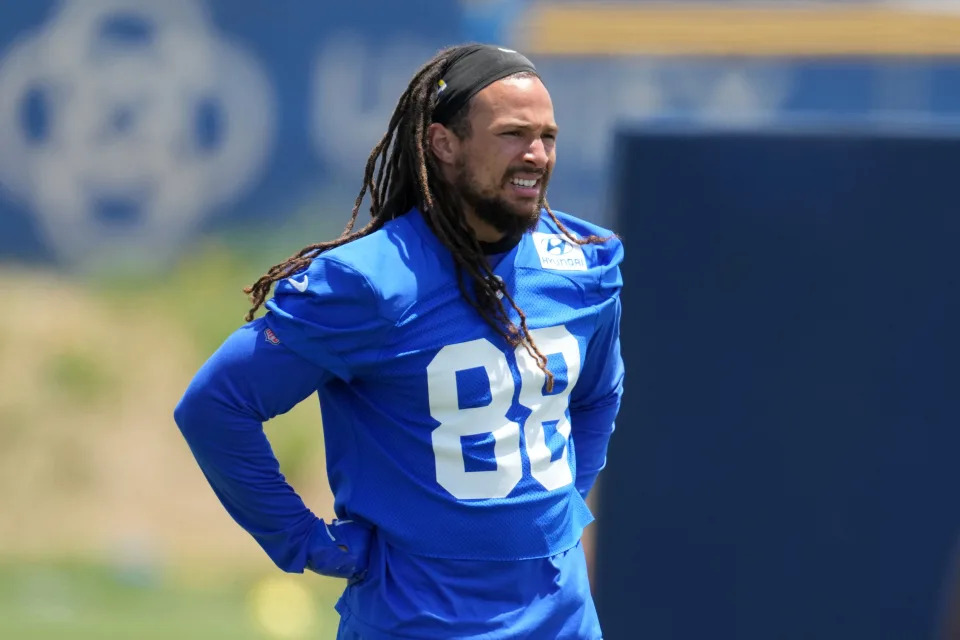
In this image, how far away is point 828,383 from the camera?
12.0ft

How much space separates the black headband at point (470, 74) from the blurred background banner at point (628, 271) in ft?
3.97

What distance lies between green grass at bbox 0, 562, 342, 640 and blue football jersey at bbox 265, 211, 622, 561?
3278mm

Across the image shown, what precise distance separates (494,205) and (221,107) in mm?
5900

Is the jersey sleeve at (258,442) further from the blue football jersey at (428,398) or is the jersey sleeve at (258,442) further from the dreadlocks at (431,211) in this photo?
the dreadlocks at (431,211)

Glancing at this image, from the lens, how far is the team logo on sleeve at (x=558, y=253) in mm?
2604

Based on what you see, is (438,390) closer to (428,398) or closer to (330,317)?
(428,398)

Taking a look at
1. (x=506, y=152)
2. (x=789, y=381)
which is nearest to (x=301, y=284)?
(x=506, y=152)

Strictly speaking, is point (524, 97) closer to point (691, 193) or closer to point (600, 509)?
point (691, 193)

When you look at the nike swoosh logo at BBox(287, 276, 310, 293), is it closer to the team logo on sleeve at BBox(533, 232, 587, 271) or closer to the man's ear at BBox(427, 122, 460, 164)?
the man's ear at BBox(427, 122, 460, 164)

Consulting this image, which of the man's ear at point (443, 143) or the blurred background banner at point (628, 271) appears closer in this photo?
A: the man's ear at point (443, 143)

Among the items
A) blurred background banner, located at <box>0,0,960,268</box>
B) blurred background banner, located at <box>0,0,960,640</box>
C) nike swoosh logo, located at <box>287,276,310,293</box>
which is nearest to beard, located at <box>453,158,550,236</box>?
nike swoosh logo, located at <box>287,276,310,293</box>

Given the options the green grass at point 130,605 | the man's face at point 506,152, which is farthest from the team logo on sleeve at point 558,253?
the green grass at point 130,605

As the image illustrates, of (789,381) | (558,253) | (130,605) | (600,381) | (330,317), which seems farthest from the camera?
(130,605)

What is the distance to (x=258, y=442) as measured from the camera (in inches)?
96.7
